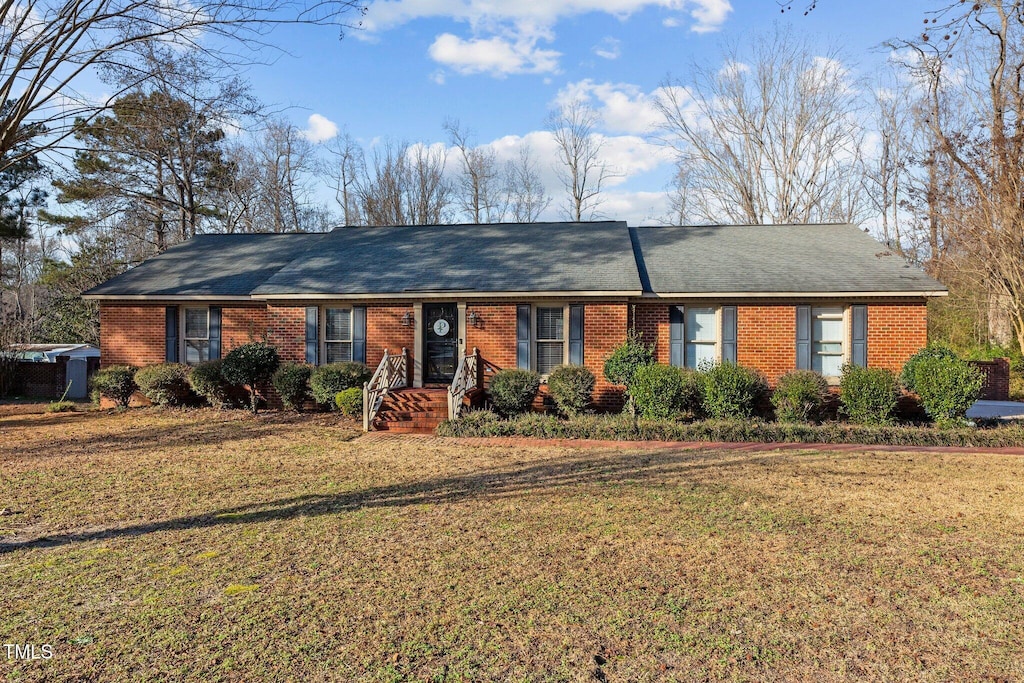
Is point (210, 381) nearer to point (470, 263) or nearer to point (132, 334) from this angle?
point (132, 334)

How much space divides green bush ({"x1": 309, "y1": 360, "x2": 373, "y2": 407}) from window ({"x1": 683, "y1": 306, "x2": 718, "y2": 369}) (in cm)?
735

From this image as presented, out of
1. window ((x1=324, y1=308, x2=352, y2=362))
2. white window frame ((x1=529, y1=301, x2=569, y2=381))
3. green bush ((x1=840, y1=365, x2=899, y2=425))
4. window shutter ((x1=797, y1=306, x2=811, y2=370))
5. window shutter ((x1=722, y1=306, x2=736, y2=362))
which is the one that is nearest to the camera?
green bush ((x1=840, y1=365, x2=899, y2=425))

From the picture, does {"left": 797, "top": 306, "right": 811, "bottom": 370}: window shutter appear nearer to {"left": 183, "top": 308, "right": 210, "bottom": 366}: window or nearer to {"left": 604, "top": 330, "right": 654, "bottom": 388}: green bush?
{"left": 604, "top": 330, "right": 654, "bottom": 388}: green bush

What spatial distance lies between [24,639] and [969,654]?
554 centimetres

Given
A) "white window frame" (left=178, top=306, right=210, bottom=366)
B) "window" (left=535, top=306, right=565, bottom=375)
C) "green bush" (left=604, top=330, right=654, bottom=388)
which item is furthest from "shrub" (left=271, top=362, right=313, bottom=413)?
"green bush" (left=604, top=330, right=654, bottom=388)

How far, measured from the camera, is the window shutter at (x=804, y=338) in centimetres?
1401

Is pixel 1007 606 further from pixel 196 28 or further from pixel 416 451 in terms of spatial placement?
pixel 196 28

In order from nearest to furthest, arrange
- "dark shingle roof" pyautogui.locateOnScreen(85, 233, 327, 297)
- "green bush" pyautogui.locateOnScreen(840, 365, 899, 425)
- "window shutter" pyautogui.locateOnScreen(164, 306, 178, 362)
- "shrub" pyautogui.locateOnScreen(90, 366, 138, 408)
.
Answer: "green bush" pyautogui.locateOnScreen(840, 365, 899, 425)
"shrub" pyautogui.locateOnScreen(90, 366, 138, 408)
"dark shingle roof" pyautogui.locateOnScreen(85, 233, 327, 297)
"window shutter" pyautogui.locateOnScreen(164, 306, 178, 362)

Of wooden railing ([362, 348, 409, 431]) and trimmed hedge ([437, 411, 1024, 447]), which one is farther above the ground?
wooden railing ([362, 348, 409, 431])

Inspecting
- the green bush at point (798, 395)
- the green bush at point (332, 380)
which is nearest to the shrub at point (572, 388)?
the green bush at point (798, 395)

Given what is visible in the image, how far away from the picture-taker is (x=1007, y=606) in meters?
4.27

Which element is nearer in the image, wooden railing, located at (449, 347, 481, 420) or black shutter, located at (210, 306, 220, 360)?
wooden railing, located at (449, 347, 481, 420)

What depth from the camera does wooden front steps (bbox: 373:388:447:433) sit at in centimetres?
1224

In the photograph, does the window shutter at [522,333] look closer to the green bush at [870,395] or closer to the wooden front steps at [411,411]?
the wooden front steps at [411,411]
